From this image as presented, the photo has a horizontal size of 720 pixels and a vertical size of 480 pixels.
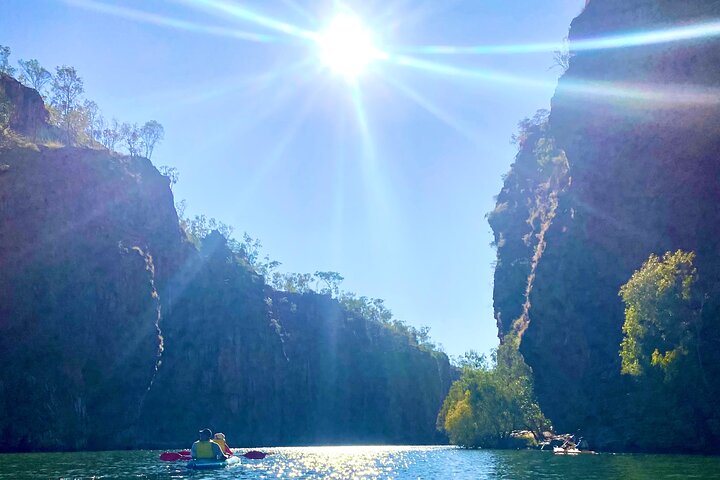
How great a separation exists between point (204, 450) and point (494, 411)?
5126 centimetres

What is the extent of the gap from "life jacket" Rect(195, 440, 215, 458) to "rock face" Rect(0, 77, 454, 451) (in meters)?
33.9

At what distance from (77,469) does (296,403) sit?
352 feet

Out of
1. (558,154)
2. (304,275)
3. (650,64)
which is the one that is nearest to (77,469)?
(650,64)

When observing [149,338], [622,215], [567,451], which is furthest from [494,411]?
[149,338]

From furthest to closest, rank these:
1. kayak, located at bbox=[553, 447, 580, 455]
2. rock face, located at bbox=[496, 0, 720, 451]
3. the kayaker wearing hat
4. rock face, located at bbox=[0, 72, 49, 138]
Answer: rock face, located at bbox=[0, 72, 49, 138] < kayak, located at bbox=[553, 447, 580, 455] < rock face, located at bbox=[496, 0, 720, 451] < the kayaker wearing hat

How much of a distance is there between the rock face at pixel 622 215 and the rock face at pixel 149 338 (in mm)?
51299

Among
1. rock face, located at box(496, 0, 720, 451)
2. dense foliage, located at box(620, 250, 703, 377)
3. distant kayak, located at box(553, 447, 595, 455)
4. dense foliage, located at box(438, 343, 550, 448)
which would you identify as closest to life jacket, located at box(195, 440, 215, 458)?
dense foliage, located at box(620, 250, 703, 377)

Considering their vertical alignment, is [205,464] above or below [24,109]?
below

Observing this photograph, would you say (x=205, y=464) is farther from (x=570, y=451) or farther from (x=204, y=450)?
(x=570, y=451)

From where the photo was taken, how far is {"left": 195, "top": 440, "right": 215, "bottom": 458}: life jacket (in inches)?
1813

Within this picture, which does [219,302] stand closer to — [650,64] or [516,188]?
[516,188]

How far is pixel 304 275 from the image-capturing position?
178875 mm

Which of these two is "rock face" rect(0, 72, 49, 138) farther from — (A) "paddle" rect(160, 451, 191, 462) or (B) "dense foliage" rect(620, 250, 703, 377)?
(B) "dense foliage" rect(620, 250, 703, 377)

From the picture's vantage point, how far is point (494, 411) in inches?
3472
